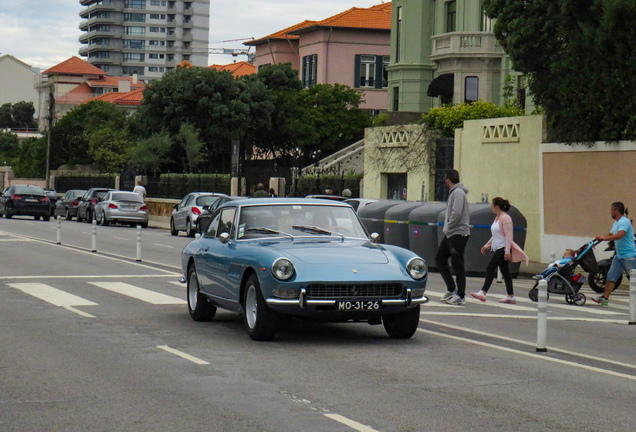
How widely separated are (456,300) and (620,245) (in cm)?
326

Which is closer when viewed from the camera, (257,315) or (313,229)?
(257,315)

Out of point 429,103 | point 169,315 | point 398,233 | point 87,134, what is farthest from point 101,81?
point 169,315

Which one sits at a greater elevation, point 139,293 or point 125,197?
point 125,197

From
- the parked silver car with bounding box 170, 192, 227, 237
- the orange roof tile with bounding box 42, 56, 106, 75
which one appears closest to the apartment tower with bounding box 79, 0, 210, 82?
the orange roof tile with bounding box 42, 56, 106, 75

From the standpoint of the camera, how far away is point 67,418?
293 inches

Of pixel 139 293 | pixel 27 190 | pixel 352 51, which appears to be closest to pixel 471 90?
pixel 27 190

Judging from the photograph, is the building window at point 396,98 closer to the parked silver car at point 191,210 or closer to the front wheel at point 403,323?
the parked silver car at point 191,210

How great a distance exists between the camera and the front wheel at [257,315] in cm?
1105

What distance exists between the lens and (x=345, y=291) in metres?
10.9

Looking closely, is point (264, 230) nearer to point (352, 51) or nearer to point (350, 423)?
point (350, 423)

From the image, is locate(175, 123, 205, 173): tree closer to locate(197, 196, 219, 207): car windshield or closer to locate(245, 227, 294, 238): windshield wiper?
locate(197, 196, 219, 207): car windshield

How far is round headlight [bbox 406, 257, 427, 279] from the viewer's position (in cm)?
1131

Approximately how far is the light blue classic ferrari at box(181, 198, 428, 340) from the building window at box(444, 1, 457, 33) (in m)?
37.4

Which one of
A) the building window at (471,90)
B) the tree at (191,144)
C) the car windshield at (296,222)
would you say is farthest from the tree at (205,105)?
the car windshield at (296,222)
